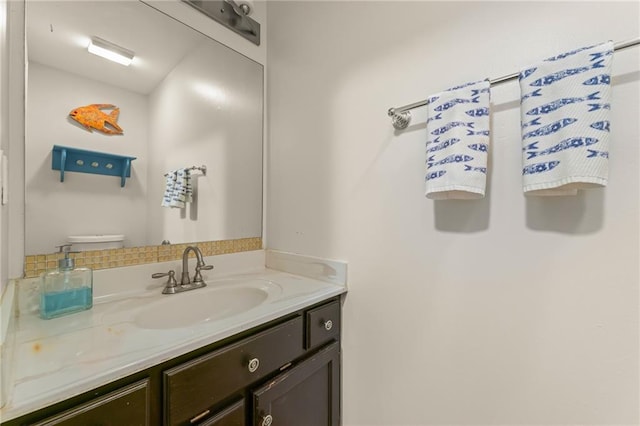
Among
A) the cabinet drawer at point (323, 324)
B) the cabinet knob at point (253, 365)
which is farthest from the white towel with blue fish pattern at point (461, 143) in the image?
the cabinet knob at point (253, 365)

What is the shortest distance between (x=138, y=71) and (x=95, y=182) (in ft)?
1.54

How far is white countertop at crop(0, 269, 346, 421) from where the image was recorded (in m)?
0.46

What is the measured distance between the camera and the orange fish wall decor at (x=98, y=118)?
91 centimetres

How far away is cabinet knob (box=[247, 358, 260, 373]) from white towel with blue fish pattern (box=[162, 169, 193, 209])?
726 mm

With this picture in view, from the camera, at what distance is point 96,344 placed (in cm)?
61

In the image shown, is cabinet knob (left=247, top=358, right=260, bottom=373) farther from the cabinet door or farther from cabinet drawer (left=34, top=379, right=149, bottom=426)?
cabinet drawer (left=34, top=379, right=149, bottom=426)

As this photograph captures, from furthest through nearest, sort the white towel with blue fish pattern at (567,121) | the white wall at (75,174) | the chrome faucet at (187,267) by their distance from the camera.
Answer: the chrome faucet at (187,267) < the white wall at (75,174) < the white towel with blue fish pattern at (567,121)

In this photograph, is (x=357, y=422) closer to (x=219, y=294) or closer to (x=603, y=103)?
(x=219, y=294)

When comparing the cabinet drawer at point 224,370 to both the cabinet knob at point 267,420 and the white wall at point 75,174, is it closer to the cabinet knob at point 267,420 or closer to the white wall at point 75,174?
the cabinet knob at point 267,420

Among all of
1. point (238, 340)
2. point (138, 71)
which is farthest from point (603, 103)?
point (138, 71)

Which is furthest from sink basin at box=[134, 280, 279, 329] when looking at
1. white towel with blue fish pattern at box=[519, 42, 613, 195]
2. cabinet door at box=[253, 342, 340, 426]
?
white towel with blue fish pattern at box=[519, 42, 613, 195]

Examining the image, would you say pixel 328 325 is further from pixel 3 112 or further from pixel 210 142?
pixel 3 112

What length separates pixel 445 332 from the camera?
88 centimetres

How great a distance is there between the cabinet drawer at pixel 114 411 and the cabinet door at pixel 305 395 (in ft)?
1.00
